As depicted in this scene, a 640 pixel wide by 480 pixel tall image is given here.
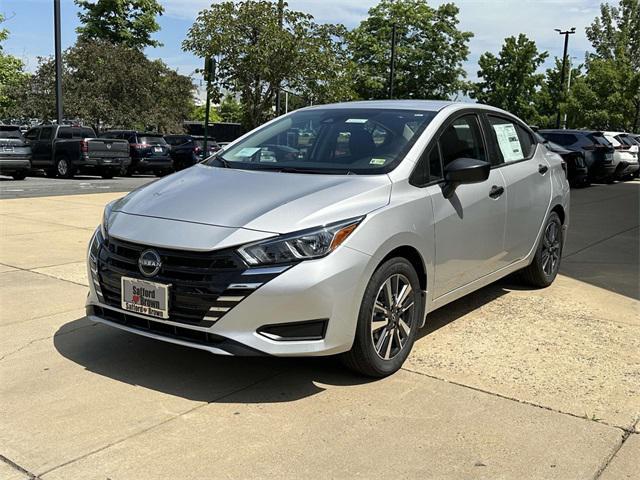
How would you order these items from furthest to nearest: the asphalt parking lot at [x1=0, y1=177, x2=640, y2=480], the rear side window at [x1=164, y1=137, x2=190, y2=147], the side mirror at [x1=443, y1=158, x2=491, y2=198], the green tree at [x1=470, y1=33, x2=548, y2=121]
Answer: the green tree at [x1=470, y1=33, x2=548, y2=121] < the rear side window at [x1=164, y1=137, x2=190, y2=147] < the side mirror at [x1=443, y1=158, x2=491, y2=198] < the asphalt parking lot at [x1=0, y1=177, x2=640, y2=480]

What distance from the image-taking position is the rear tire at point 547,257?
20.2 ft

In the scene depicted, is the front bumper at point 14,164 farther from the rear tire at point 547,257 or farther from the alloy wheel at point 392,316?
the alloy wheel at point 392,316

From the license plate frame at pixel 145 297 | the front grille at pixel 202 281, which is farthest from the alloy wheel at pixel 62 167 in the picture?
the front grille at pixel 202 281

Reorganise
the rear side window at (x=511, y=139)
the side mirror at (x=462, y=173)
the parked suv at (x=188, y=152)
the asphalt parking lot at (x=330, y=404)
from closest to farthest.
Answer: the asphalt parking lot at (x=330, y=404) → the side mirror at (x=462, y=173) → the rear side window at (x=511, y=139) → the parked suv at (x=188, y=152)

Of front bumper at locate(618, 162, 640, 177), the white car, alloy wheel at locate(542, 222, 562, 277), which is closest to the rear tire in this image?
alloy wheel at locate(542, 222, 562, 277)

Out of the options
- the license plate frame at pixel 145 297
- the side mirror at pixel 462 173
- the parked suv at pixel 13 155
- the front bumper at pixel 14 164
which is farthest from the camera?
the parked suv at pixel 13 155

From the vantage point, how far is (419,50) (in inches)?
1900

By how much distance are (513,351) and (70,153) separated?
63.2ft

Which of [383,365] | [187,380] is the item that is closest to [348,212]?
[383,365]

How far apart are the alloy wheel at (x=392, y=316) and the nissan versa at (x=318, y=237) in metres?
0.01

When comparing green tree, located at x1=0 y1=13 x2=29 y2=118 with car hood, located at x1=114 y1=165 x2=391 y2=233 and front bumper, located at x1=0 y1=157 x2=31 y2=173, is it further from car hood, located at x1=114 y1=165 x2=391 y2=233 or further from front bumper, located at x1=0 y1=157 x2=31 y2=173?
car hood, located at x1=114 y1=165 x2=391 y2=233

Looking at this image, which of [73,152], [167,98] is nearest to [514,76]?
[167,98]

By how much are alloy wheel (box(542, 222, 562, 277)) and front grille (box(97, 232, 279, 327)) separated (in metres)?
3.62

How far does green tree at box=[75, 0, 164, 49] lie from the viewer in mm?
47688
